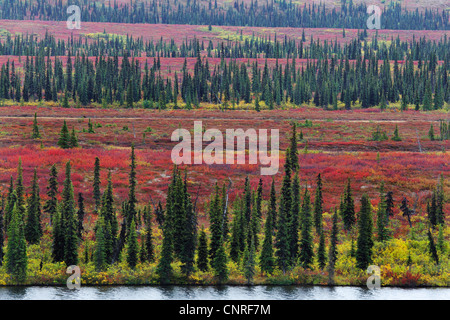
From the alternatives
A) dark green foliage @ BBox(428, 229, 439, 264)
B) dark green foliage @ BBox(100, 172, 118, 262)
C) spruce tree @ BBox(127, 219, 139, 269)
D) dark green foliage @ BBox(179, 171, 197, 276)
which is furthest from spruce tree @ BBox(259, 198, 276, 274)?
dark green foliage @ BBox(428, 229, 439, 264)

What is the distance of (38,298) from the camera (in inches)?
1181

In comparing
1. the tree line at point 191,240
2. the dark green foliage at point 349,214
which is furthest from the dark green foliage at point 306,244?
the dark green foliage at point 349,214

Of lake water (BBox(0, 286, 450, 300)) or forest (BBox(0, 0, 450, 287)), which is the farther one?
forest (BBox(0, 0, 450, 287))

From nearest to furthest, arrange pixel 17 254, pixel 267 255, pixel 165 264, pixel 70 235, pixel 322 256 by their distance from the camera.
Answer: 1. pixel 17 254
2. pixel 165 264
3. pixel 267 255
4. pixel 70 235
5. pixel 322 256

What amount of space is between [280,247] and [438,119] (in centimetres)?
8617

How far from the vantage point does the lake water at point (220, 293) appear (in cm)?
3045

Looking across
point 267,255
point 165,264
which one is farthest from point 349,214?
point 165,264

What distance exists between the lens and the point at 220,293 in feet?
102

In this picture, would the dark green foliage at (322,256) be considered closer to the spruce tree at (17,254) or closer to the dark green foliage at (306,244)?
the dark green foliage at (306,244)

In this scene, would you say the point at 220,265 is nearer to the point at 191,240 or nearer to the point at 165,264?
the point at 191,240

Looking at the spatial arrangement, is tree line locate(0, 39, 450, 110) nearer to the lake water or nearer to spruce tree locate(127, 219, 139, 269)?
spruce tree locate(127, 219, 139, 269)

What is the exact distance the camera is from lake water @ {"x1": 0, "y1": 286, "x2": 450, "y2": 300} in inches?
1199

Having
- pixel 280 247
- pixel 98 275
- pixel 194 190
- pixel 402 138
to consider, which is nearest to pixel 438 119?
pixel 402 138
